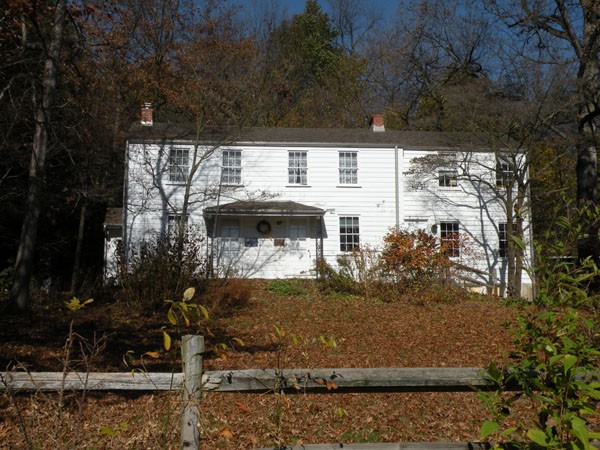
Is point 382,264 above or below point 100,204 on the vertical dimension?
below

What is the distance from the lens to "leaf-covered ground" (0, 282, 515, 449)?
4.89m

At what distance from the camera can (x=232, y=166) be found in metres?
21.8

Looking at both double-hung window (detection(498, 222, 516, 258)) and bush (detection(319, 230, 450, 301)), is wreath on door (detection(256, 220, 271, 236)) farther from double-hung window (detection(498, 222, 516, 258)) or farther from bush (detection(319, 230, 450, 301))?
double-hung window (detection(498, 222, 516, 258))

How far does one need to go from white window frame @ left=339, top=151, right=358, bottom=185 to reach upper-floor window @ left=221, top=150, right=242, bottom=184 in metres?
4.21

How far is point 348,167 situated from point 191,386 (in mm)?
19361

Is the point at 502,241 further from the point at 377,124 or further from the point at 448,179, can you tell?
the point at 377,124

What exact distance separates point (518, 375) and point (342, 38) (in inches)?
1570

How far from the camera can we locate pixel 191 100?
82.6 ft

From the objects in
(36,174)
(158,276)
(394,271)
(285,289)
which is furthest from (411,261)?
(36,174)

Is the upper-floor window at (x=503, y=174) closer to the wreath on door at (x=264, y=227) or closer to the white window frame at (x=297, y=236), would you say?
the white window frame at (x=297, y=236)

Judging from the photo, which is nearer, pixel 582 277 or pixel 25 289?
pixel 582 277

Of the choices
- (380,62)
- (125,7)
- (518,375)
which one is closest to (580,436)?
(518,375)

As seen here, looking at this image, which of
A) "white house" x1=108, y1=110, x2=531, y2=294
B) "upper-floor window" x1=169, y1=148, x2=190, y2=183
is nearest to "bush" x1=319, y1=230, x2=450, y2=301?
"white house" x1=108, y1=110, x2=531, y2=294

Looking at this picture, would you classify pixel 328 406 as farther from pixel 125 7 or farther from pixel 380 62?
pixel 380 62
